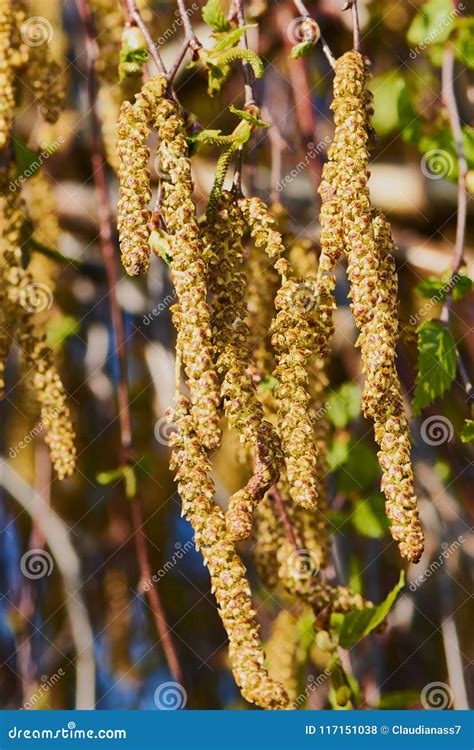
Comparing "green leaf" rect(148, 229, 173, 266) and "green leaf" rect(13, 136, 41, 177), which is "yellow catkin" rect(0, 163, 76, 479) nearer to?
"green leaf" rect(13, 136, 41, 177)

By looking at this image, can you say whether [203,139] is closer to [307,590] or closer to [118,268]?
[307,590]

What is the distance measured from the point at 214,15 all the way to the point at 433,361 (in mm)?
672

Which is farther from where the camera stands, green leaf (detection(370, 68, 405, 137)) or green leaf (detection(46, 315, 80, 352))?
green leaf (detection(46, 315, 80, 352))

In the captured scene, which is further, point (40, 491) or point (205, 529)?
point (40, 491)

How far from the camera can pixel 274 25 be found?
1994 millimetres

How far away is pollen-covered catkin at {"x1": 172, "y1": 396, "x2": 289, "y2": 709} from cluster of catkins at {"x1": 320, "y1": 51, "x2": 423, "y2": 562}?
204 millimetres

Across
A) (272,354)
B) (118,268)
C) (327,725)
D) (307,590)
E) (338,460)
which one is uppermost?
(118,268)

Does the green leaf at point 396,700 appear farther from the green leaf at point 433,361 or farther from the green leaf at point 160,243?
the green leaf at point 160,243

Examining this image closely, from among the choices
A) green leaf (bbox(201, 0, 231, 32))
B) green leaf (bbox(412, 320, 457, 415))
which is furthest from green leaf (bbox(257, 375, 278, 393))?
green leaf (bbox(201, 0, 231, 32))

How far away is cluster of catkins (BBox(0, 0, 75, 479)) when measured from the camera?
154 cm

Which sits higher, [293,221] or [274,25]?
[274,25]

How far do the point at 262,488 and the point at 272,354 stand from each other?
54 centimetres

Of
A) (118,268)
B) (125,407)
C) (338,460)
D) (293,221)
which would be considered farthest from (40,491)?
(293,221)

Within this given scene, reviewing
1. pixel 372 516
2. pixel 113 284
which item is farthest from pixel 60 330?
pixel 372 516
